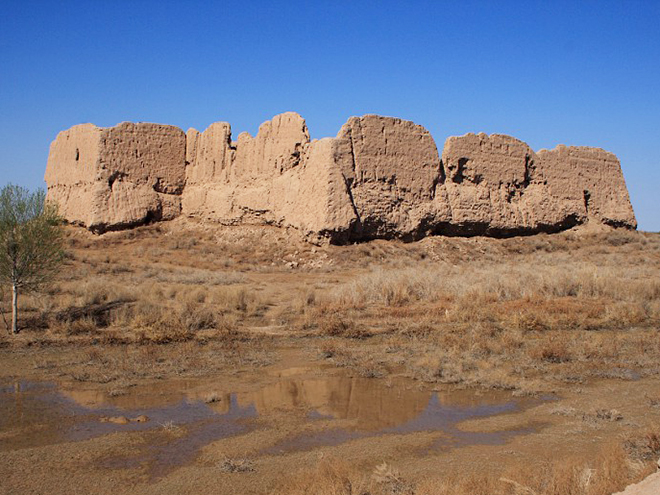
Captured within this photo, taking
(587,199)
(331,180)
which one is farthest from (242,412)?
(587,199)

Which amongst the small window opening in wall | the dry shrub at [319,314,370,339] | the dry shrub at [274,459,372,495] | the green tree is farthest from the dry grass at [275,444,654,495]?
the small window opening in wall

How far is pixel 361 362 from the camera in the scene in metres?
10.2

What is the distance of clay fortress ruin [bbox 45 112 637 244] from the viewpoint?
76.0ft

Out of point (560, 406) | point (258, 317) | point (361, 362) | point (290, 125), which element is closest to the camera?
point (560, 406)

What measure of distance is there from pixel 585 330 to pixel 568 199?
16.7m

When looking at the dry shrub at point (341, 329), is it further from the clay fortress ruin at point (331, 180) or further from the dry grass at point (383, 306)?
the clay fortress ruin at point (331, 180)

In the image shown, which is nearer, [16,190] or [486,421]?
[486,421]

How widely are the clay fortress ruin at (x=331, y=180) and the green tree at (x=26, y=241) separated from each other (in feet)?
34.7

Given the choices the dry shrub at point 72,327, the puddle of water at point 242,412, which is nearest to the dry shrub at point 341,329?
the puddle of water at point 242,412

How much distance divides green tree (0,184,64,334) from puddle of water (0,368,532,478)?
4727mm

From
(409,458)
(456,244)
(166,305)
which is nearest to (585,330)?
(409,458)

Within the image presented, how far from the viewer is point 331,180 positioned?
22.1 meters

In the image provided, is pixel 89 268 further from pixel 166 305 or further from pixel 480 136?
pixel 480 136

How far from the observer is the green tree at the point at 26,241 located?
1270 cm
